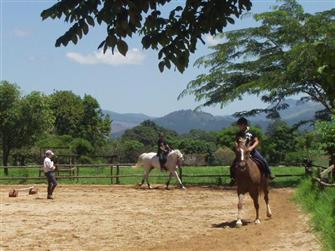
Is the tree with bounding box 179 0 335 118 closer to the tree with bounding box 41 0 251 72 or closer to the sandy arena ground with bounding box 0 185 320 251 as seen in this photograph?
the sandy arena ground with bounding box 0 185 320 251

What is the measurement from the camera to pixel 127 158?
2286 inches

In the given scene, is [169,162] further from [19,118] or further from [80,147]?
[80,147]

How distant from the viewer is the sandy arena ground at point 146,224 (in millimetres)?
9500

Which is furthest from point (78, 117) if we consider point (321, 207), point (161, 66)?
point (161, 66)

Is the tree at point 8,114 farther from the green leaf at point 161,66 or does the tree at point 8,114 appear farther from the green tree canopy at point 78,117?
the green leaf at point 161,66

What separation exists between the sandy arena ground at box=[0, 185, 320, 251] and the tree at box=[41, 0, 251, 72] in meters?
5.17

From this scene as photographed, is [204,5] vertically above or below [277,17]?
below

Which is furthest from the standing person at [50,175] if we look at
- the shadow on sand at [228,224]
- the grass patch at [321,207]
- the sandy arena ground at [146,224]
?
the grass patch at [321,207]

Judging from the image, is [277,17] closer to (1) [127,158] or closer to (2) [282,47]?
(2) [282,47]

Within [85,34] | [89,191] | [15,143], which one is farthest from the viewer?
[15,143]

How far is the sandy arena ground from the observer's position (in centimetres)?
950

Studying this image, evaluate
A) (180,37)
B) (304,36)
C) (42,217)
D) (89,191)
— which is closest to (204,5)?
(180,37)

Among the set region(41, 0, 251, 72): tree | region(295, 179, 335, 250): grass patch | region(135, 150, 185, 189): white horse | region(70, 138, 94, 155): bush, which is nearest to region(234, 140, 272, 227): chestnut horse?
region(295, 179, 335, 250): grass patch

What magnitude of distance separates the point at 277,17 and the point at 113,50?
2033 cm
